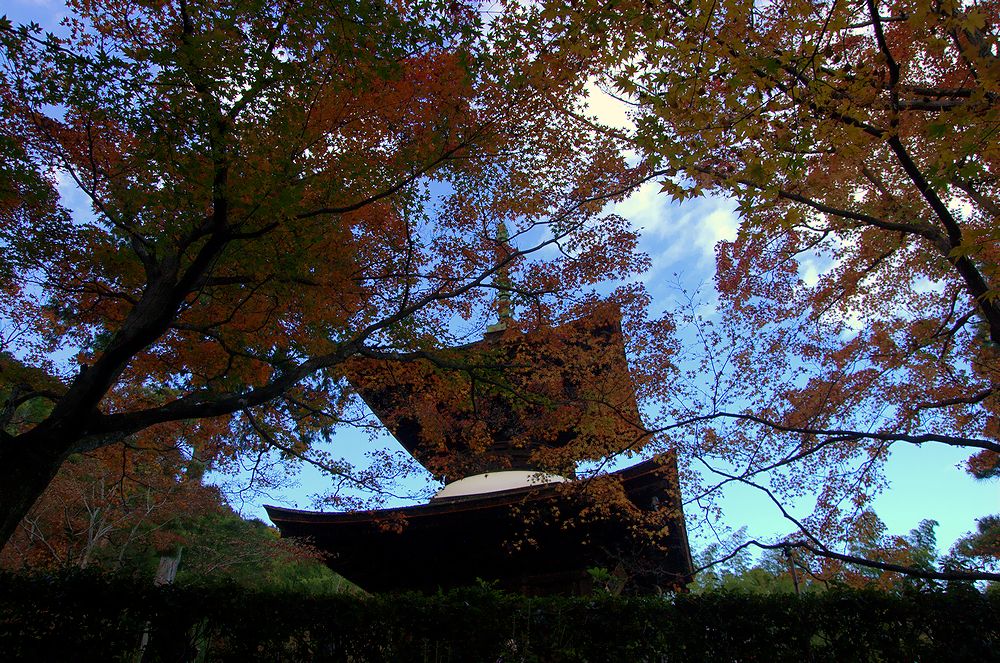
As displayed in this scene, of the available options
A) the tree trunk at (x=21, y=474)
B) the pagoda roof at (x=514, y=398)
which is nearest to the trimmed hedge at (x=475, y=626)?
the tree trunk at (x=21, y=474)

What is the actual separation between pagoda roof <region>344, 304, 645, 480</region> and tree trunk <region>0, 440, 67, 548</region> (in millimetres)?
4264

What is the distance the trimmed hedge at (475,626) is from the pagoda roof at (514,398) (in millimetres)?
3021

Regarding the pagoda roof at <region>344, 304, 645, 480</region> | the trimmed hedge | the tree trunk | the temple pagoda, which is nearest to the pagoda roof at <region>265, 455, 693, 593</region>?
the temple pagoda

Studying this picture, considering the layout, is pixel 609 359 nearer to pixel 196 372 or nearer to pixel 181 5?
pixel 196 372

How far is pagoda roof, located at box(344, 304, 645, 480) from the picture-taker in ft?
27.2

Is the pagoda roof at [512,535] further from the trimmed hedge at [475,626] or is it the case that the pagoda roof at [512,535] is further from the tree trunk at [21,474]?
the tree trunk at [21,474]

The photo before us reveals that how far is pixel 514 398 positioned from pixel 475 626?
3356 mm

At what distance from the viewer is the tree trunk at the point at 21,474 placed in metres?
5.11

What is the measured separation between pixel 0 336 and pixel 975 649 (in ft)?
39.5

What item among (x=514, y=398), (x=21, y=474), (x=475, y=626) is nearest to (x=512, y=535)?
(x=514, y=398)

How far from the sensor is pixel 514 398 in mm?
8234

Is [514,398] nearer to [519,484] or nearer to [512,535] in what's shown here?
[512,535]

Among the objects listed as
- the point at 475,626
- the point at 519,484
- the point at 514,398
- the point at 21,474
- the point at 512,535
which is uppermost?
the point at 514,398

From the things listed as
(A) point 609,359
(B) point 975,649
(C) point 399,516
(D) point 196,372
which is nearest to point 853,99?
(B) point 975,649
